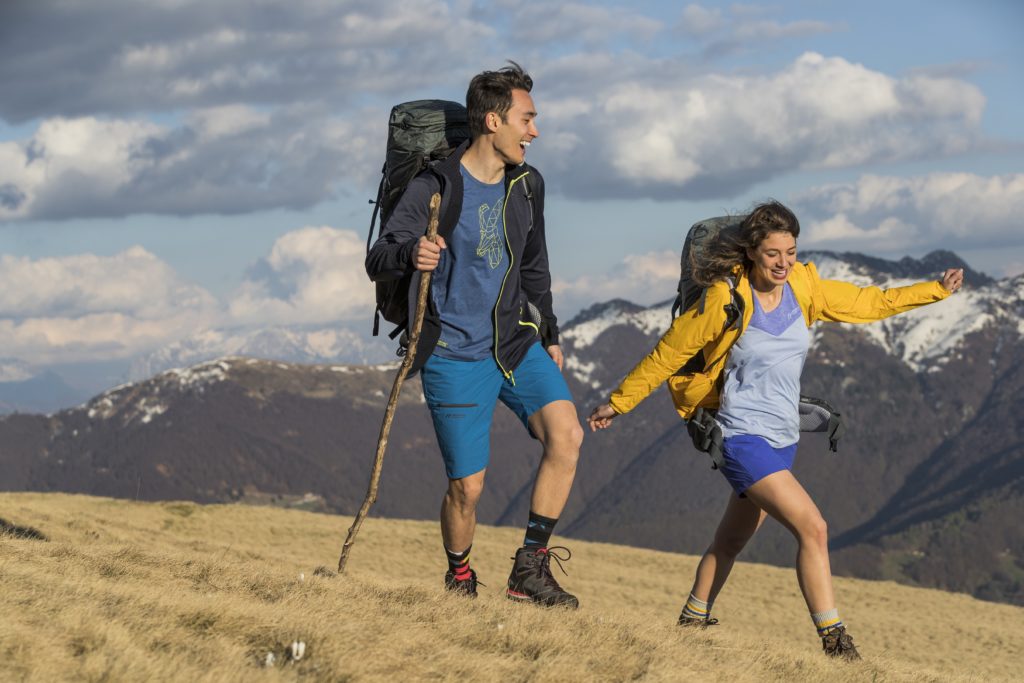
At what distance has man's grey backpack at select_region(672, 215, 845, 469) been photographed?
8211 millimetres

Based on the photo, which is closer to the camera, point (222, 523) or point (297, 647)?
point (297, 647)

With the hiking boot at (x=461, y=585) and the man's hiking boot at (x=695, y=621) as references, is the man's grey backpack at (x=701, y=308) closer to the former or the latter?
the man's hiking boot at (x=695, y=621)

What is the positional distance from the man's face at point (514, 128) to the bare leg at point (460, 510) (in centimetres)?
257

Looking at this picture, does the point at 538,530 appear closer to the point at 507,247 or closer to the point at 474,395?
the point at 474,395

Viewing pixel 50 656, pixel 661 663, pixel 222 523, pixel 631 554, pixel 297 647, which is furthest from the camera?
pixel 631 554

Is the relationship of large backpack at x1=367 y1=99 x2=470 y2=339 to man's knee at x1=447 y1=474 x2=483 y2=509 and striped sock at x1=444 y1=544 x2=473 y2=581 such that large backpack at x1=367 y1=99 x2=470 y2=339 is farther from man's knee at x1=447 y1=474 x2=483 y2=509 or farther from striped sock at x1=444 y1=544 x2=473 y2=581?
striped sock at x1=444 y1=544 x2=473 y2=581

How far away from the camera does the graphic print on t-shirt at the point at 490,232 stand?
845 cm

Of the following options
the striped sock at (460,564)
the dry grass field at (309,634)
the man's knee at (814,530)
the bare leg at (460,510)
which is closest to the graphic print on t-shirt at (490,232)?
the bare leg at (460,510)

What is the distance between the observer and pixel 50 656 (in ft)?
20.2

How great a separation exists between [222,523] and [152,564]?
4445 centimetres

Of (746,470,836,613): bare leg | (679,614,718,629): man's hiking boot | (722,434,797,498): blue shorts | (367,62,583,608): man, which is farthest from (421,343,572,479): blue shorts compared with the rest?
(679,614,718,629): man's hiking boot

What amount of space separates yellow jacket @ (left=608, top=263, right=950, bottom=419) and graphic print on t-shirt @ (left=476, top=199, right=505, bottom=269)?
4.66 feet

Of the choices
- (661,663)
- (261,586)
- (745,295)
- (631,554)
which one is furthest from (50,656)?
(631,554)

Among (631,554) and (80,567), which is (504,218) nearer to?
(80,567)
